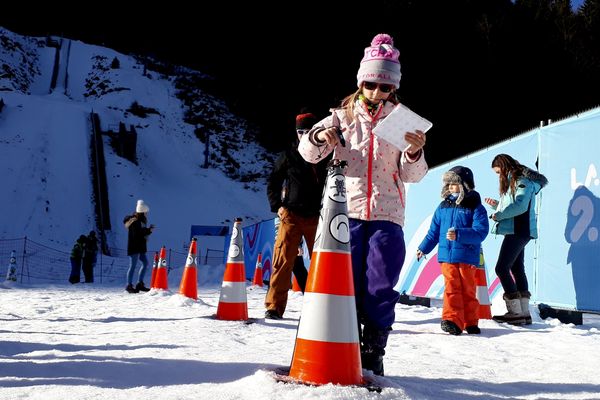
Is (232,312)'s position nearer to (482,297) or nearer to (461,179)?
(461,179)

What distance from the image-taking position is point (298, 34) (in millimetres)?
42406

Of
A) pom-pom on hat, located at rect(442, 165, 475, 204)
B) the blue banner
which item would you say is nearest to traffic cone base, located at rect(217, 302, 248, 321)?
pom-pom on hat, located at rect(442, 165, 475, 204)

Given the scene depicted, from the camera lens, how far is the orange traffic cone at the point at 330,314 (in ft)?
7.09

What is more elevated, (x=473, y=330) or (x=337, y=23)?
(x=337, y=23)

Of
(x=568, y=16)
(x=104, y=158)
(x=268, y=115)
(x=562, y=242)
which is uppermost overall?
(x=568, y=16)

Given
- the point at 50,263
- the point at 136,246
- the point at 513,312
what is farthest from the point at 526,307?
the point at 50,263

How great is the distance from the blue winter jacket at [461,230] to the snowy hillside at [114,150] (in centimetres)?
1751

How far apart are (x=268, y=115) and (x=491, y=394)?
134 feet

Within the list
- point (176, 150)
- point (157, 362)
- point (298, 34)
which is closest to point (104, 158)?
point (176, 150)

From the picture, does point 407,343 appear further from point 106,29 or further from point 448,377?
point 106,29

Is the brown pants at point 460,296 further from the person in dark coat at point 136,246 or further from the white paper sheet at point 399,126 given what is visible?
the person in dark coat at point 136,246

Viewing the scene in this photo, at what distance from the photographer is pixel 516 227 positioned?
17.4ft

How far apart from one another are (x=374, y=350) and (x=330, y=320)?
0.47 m

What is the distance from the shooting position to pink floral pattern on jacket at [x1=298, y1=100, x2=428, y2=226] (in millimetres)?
2688
